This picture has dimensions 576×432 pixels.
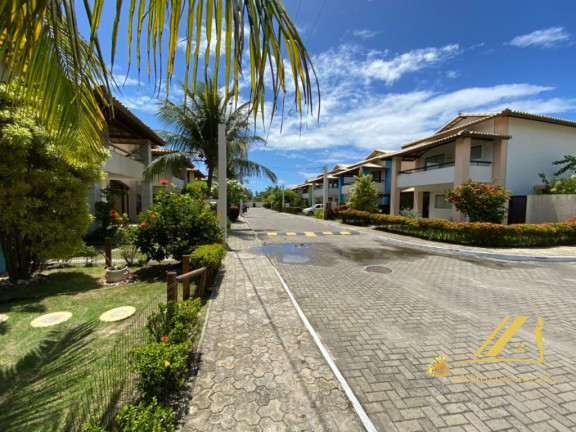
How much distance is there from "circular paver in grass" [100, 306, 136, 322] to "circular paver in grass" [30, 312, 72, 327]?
61 centimetres

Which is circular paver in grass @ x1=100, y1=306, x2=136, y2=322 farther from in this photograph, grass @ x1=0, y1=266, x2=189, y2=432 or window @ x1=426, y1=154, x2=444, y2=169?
window @ x1=426, y1=154, x2=444, y2=169

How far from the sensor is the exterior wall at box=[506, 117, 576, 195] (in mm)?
15727

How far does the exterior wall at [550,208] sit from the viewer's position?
13548 millimetres

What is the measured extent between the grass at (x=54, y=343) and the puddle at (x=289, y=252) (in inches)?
166

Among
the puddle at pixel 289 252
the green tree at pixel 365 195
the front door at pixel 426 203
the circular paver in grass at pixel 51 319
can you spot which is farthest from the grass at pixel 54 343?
the front door at pixel 426 203

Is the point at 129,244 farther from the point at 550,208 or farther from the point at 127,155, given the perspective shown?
the point at 550,208

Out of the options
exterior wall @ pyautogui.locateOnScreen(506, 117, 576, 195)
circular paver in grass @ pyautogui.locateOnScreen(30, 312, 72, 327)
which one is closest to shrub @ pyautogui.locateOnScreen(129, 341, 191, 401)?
circular paver in grass @ pyautogui.locateOnScreen(30, 312, 72, 327)

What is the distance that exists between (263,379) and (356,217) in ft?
65.4

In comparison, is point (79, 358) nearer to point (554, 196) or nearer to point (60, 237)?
point (60, 237)

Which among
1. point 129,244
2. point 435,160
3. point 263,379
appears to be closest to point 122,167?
point 129,244

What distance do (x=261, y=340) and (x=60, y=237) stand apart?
5.77 meters

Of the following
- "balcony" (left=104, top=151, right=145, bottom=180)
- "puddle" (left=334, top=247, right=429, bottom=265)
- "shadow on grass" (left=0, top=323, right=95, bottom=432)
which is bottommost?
"shadow on grass" (left=0, top=323, right=95, bottom=432)

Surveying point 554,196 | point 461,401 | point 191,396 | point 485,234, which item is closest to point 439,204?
point 554,196

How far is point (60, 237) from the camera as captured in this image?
612 centimetres
